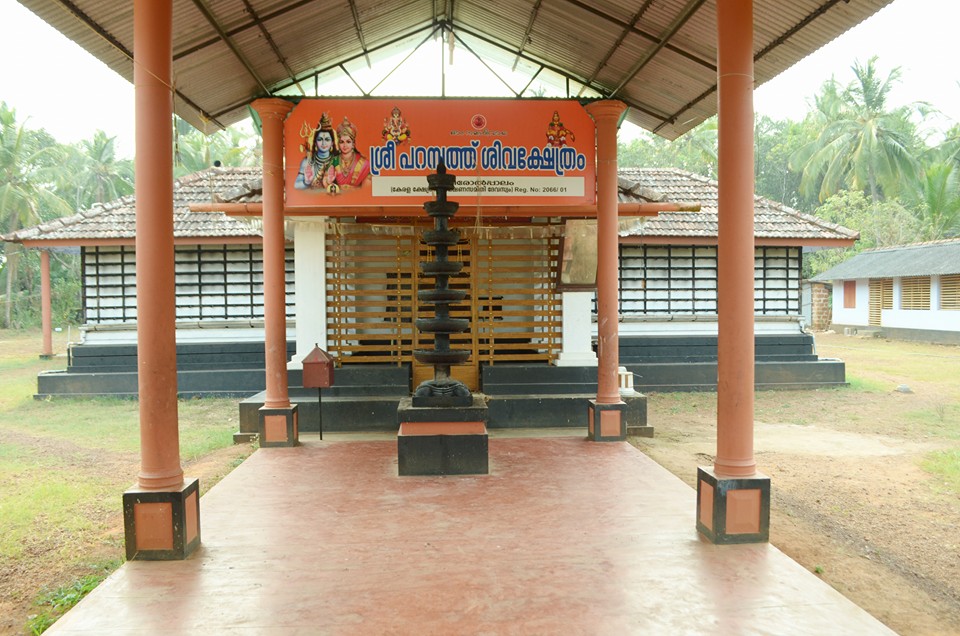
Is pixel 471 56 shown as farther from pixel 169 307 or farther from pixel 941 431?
pixel 941 431

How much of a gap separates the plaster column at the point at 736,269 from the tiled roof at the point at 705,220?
7.97 m

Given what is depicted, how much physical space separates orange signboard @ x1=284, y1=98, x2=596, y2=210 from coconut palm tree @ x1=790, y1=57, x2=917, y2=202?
26.2 metres

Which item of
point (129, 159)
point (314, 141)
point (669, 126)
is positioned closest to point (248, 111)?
point (314, 141)

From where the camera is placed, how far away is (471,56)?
8781 mm

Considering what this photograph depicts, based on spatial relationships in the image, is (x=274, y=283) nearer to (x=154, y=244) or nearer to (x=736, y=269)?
(x=154, y=244)

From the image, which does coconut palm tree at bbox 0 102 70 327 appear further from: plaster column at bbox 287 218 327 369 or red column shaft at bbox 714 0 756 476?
red column shaft at bbox 714 0 756 476

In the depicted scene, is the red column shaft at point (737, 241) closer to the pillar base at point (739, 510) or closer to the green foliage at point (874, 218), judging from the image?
the pillar base at point (739, 510)

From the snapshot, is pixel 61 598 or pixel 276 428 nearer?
pixel 61 598

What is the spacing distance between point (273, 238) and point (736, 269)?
18.2 ft

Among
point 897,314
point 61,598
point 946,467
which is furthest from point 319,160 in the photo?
point 897,314

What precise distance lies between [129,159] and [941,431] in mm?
39133

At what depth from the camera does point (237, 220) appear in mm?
12039

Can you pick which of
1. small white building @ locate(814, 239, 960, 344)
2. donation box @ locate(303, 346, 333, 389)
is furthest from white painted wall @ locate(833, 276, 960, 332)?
donation box @ locate(303, 346, 333, 389)

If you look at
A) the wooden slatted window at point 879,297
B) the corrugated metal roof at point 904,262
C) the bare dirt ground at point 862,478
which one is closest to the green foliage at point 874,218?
the corrugated metal roof at point 904,262
